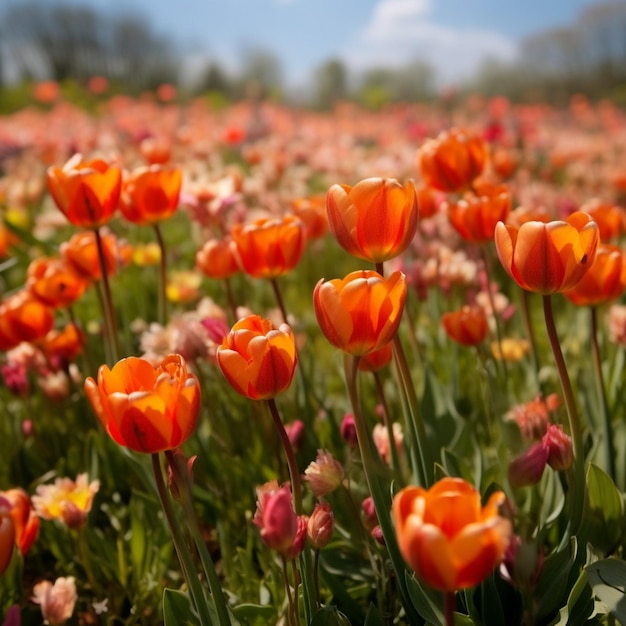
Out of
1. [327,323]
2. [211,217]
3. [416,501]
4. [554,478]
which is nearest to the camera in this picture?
[416,501]

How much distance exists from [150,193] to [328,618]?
1.08 metres

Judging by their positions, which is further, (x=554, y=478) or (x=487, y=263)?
(x=487, y=263)

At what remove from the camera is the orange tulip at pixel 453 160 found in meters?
1.66

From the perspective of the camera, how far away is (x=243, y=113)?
940 centimetres

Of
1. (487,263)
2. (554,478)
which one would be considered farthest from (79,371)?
(554,478)

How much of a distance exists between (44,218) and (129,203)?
1.87 meters

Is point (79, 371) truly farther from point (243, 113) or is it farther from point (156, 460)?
point (243, 113)

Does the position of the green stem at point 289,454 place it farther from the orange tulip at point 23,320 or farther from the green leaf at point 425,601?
the orange tulip at point 23,320

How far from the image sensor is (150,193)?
5.55 feet

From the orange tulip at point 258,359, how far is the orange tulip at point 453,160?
894 millimetres

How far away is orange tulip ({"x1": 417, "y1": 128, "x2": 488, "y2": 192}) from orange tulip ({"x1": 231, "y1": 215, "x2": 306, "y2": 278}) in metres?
0.42

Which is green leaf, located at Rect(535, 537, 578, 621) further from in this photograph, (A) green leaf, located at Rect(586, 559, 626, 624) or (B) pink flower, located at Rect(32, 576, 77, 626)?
(B) pink flower, located at Rect(32, 576, 77, 626)

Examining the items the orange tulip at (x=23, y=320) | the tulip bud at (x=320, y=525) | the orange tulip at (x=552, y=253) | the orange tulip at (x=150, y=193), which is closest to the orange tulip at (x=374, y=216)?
the orange tulip at (x=552, y=253)

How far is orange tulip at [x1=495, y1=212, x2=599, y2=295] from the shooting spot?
37.1 inches
